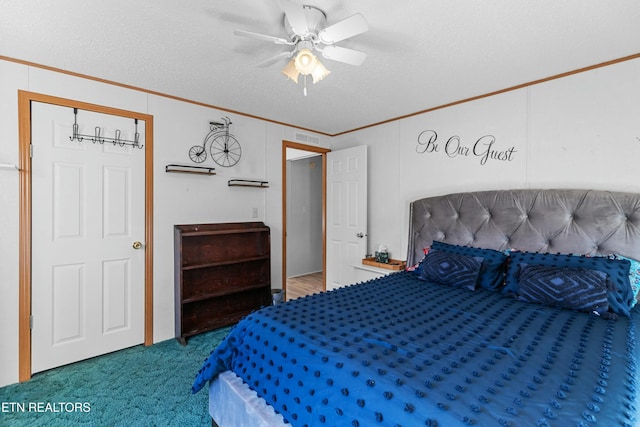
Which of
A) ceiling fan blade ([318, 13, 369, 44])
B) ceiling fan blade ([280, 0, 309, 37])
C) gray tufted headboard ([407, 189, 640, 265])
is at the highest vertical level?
ceiling fan blade ([280, 0, 309, 37])

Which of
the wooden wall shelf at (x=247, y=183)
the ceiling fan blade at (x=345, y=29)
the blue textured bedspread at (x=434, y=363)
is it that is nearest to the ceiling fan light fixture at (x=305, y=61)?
the ceiling fan blade at (x=345, y=29)

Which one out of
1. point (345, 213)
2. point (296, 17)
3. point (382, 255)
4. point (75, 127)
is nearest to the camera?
point (296, 17)

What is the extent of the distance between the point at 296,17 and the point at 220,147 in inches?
78.4

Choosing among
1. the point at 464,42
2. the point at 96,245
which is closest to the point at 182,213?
the point at 96,245

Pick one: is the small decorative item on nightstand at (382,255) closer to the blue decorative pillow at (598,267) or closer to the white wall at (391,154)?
the white wall at (391,154)

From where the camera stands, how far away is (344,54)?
1.71 m

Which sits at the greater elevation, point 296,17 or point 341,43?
point 341,43

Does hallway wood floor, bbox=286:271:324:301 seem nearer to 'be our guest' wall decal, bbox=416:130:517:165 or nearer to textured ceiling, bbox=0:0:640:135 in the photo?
'be our guest' wall decal, bbox=416:130:517:165

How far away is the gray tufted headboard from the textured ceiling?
995 millimetres

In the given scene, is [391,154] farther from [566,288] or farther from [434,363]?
[434,363]

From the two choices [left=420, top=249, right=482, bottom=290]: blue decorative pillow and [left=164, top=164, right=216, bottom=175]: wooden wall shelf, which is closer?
[left=420, top=249, right=482, bottom=290]: blue decorative pillow

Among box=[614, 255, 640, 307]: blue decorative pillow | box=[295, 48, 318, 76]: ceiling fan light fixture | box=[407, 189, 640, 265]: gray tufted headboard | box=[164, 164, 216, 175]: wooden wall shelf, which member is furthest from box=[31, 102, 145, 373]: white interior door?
box=[614, 255, 640, 307]: blue decorative pillow

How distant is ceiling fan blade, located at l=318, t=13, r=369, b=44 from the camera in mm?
1395

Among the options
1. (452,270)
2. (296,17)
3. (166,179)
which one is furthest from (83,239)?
(452,270)
